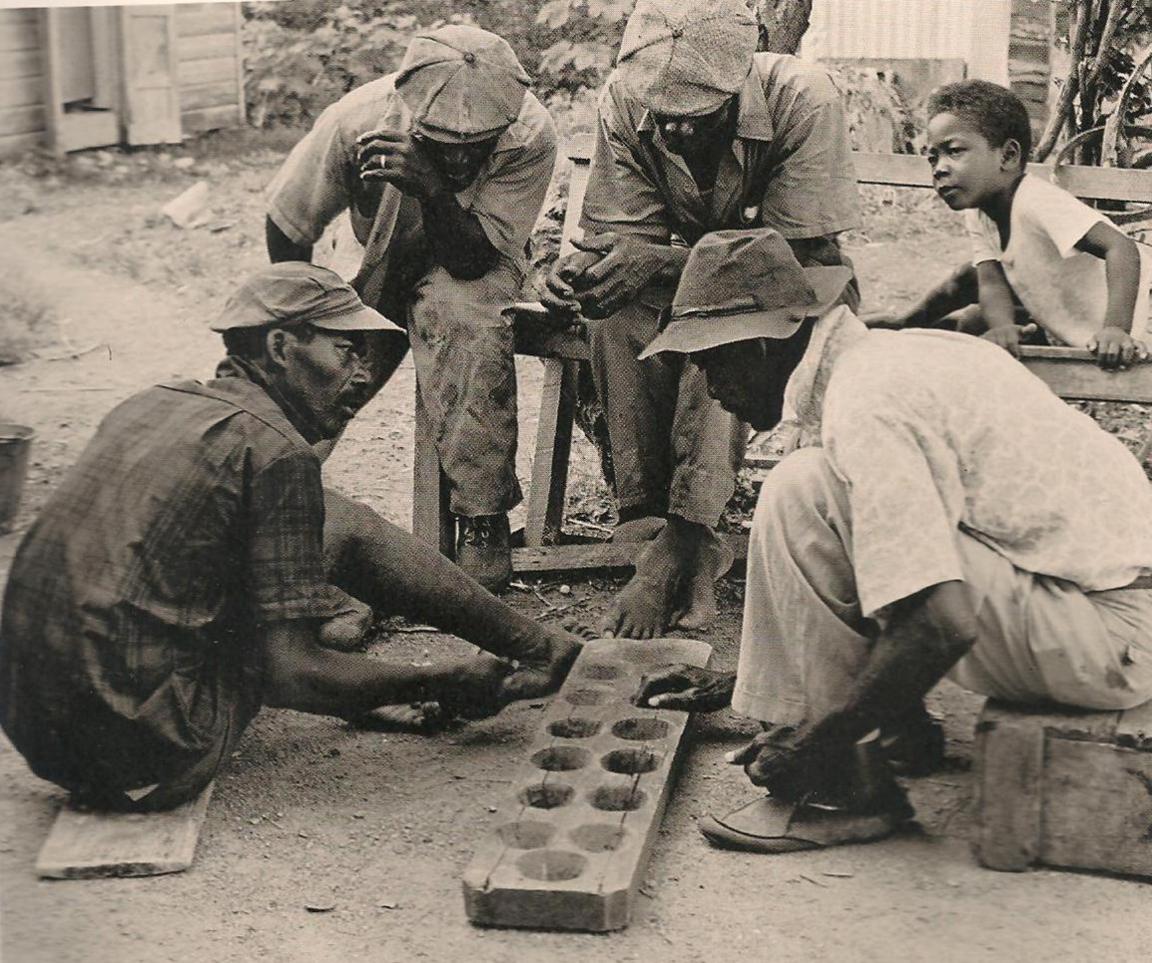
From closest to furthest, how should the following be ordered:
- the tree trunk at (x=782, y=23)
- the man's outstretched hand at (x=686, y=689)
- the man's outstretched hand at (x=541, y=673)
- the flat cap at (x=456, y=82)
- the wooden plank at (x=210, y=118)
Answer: the man's outstretched hand at (x=686, y=689), the man's outstretched hand at (x=541, y=673), the wooden plank at (x=210, y=118), the flat cap at (x=456, y=82), the tree trunk at (x=782, y=23)

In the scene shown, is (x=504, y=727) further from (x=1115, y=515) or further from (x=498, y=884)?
(x=1115, y=515)

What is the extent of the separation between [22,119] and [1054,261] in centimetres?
198

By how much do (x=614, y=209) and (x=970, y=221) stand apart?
2.46 feet

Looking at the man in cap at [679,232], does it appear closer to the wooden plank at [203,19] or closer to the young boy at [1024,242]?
the young boy at [1024,242]

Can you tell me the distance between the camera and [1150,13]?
3.59m

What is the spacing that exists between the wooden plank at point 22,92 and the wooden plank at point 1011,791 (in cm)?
172

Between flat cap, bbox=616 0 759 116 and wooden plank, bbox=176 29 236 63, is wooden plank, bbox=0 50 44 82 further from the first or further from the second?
flat cap, bbox=616 0 759 116

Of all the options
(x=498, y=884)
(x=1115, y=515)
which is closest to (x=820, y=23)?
(x=1115, y=515)

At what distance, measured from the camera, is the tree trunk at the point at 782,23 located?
3557mm

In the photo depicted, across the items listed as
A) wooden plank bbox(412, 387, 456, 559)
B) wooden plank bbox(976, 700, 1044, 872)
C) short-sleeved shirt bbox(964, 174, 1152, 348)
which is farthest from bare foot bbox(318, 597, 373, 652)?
short-sleeved shirt bbox(964, 174, 1152, 348)

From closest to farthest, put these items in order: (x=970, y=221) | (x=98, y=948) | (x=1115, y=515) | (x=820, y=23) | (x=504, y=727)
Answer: (x=98, y=948)
(x=1115, y=515)
(x=504, y=727)
(x=970, y=221)
(x=820, y=23)

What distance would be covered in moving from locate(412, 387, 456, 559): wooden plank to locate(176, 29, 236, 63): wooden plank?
823mm

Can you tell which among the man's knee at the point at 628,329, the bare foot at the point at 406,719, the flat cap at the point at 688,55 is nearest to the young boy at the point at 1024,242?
the flat cap at the point at 688,55

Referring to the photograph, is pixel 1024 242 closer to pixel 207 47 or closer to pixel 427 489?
pixel 427 489
